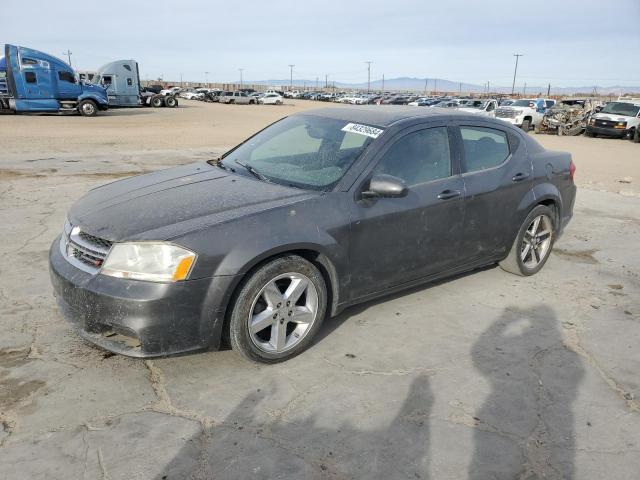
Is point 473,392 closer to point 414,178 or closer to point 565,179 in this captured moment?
point 414,178

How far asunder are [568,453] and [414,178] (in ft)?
6.86

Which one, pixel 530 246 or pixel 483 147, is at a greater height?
pixel 483 147

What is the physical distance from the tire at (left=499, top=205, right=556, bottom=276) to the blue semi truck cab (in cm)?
2761

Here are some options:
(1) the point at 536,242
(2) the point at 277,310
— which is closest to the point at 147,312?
(2) the point at 277,310

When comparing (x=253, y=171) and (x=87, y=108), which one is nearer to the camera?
(x=253, y=171)

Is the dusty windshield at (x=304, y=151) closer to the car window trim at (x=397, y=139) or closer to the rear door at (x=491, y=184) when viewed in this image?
the car window trim at (x=397, y=139)

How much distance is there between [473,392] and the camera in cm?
311

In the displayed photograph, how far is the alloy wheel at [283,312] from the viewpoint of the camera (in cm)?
320

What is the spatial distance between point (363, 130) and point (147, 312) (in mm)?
2083

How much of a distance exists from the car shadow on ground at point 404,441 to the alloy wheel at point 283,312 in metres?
0.35

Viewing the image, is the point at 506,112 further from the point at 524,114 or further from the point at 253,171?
the point at 253,171

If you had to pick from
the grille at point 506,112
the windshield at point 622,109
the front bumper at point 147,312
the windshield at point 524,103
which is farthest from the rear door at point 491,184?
the windshield at point 524,103

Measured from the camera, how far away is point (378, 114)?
4.19 m

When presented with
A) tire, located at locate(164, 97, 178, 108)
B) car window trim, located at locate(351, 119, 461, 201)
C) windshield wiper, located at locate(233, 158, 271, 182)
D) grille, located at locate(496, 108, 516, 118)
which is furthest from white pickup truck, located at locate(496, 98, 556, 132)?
tire, located at locate(164, 97, 178, 108)
